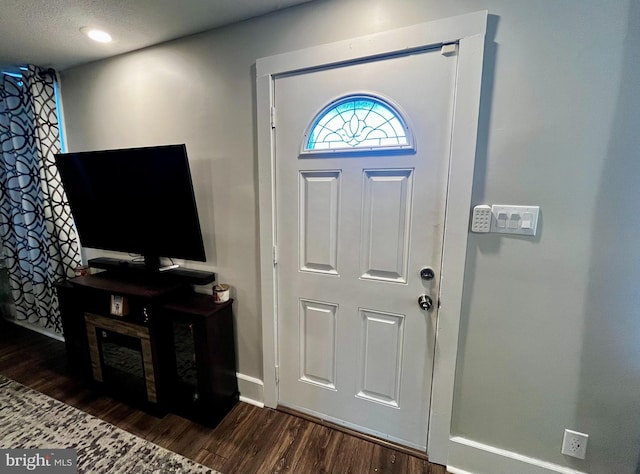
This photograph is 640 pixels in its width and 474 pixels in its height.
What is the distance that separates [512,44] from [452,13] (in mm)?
278

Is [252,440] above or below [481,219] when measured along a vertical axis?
below

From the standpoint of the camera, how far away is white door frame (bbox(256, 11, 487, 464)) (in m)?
1.11

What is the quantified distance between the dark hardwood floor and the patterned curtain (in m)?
0.92

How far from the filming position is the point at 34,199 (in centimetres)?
233

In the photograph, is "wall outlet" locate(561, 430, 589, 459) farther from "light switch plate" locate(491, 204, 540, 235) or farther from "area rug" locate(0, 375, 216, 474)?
"area rug" locate(0, 375, 216, 474)

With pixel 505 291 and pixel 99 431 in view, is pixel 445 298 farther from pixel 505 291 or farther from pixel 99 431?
pixel 99 431

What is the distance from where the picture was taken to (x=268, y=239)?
1.58 m

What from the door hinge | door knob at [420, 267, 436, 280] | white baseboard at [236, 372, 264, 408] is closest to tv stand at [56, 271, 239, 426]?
white baseboard at [236, 372, 264, 408]

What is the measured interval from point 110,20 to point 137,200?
3.23ft

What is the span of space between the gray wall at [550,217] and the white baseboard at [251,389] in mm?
1178

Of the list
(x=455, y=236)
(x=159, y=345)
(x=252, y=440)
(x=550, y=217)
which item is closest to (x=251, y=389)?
(x=252, y=440)

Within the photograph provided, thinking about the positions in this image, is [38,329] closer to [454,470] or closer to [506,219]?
[454,470]

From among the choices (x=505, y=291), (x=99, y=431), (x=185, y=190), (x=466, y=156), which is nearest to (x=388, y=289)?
(x=505, y=291)

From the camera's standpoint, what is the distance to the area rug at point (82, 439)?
54.6 inches
